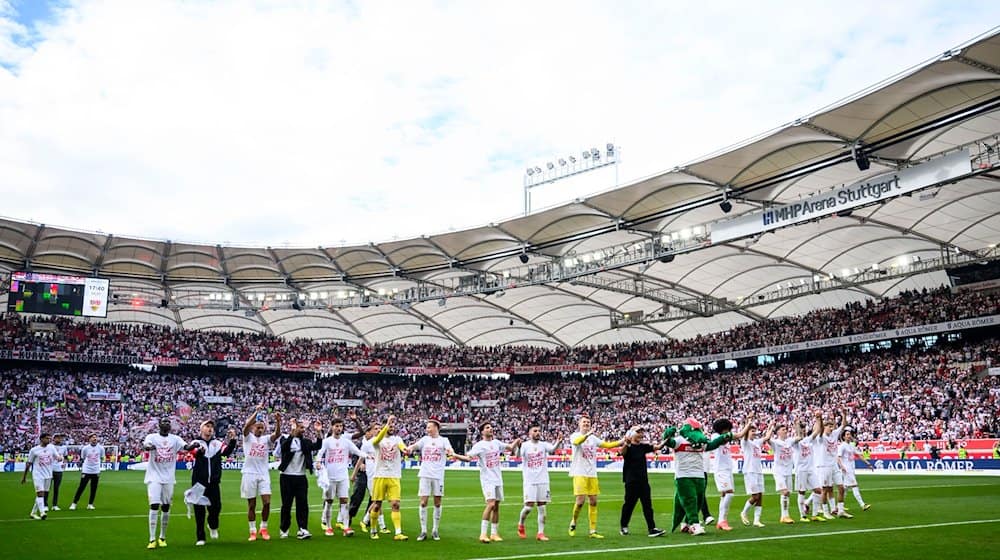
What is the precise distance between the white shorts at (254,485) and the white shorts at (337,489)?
1.42 metres

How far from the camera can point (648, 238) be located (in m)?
40.8

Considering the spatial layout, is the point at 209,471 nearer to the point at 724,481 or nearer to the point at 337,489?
the point at 337,489

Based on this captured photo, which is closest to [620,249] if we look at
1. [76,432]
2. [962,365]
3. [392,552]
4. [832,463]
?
[962,365]

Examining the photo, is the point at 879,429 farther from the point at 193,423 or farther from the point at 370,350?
the point at 193,423

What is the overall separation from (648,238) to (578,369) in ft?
82.3

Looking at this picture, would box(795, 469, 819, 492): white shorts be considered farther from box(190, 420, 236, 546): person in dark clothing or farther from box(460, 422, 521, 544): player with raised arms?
box(190, 420, 236, 546): person in dark clothing

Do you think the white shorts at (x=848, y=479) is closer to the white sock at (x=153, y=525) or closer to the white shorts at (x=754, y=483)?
the white shorts at (x=754, y=483)

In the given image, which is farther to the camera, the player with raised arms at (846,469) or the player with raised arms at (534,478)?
the player with raised arms at (846,469)

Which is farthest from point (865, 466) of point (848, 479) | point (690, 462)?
point (690, 462)

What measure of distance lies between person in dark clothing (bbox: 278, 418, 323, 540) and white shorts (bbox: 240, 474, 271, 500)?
0.86 feet

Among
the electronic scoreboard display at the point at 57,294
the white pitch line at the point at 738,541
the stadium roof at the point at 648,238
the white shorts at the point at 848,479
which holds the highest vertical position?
the stadium roof at the point at 648,238

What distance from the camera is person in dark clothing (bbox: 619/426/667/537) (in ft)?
42.5

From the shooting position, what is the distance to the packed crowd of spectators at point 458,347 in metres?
45.7

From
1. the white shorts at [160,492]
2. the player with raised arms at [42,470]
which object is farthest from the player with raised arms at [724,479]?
the player with raised arms at [42,470]
